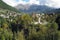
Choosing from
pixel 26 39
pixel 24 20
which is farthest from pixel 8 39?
pixel 24 20

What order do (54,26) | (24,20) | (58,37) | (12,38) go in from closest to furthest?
(58,37) < (12,38) < (54,26) < (24,20)

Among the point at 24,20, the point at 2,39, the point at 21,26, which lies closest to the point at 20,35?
the point at 2,39

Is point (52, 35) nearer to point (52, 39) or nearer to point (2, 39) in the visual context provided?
point (52, 39)

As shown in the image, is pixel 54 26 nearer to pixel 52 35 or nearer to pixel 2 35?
pixel 52 35

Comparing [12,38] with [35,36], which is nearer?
[35,36]

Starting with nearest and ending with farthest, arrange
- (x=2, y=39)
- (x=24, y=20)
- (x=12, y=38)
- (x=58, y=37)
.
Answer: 1. (x=58, y=37)
2. (x=2, y=39)
3. (x=12, y=38)
4. (x=24, y=20)

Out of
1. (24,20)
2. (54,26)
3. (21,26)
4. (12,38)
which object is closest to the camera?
(12,38)

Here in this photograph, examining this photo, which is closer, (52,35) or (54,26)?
(52,35)

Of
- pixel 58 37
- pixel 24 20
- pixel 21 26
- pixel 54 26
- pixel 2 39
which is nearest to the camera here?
pixel 58 37
